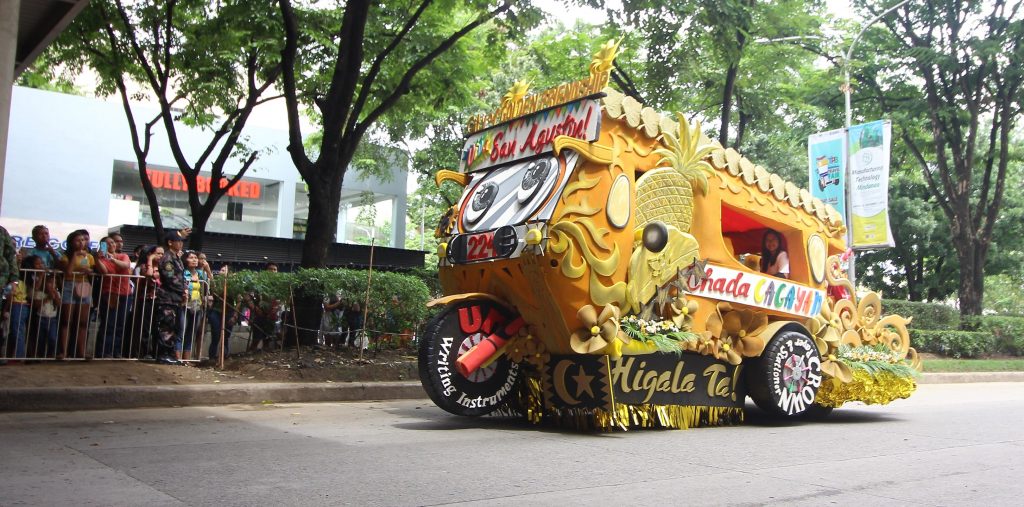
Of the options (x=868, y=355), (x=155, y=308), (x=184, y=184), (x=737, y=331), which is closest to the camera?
(x=737, y=331)

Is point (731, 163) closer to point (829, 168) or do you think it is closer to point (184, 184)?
point (829, 168)

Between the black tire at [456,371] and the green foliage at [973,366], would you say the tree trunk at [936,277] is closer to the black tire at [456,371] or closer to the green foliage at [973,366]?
the green foliage at [973,366]

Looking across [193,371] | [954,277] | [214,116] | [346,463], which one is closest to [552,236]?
[346,463]

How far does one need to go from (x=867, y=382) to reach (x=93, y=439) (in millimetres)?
7806

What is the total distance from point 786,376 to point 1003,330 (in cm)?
1956

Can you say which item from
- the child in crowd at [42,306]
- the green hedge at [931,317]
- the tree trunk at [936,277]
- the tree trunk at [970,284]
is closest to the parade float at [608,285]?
the child in crowd at [42,306]

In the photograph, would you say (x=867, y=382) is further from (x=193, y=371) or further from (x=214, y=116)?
(x=214, y=116)

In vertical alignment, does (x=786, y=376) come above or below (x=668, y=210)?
below

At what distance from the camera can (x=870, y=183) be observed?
17891 mm

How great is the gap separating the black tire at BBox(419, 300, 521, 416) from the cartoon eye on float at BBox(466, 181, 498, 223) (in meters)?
0.87

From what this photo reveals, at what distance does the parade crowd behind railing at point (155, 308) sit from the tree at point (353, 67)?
4.17 feet

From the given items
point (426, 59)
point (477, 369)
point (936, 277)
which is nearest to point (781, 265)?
point (477, 369)

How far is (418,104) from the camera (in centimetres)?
1541

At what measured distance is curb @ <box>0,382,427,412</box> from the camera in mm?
7820
